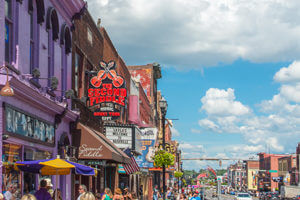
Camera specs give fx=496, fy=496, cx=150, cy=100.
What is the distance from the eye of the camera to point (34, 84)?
14.4 metres

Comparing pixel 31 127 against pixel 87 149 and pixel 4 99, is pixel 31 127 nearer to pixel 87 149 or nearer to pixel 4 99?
pixel 4 99

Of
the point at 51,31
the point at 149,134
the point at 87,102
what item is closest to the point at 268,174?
the point at 149,134

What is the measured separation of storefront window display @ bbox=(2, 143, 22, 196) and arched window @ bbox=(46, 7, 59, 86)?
4241 mm

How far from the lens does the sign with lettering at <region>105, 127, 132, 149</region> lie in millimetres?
28688

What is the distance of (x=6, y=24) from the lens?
503 inches

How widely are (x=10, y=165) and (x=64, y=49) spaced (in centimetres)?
745

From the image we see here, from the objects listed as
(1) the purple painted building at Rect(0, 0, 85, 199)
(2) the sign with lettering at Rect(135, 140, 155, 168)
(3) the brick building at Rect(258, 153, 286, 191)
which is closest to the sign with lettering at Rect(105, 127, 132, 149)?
(1) the purple painted building at Rect(0, 0, 85, 199)

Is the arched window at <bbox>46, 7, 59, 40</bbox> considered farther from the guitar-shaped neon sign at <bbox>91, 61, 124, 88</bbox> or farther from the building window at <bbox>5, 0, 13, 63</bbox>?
the guitar-shaped neon sign at <bbox>91, 61, 124, 88</bbox>

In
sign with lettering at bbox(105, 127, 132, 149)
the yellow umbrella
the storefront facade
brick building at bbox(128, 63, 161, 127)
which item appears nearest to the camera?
the yellow umbrella

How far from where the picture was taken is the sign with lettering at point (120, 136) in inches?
1129

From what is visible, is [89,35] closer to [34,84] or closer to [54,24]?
[54,24]

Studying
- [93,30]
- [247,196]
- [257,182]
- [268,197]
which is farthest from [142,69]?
[257,182]

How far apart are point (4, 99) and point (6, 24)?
80.5 inches

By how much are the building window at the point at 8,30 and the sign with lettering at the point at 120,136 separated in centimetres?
1616
